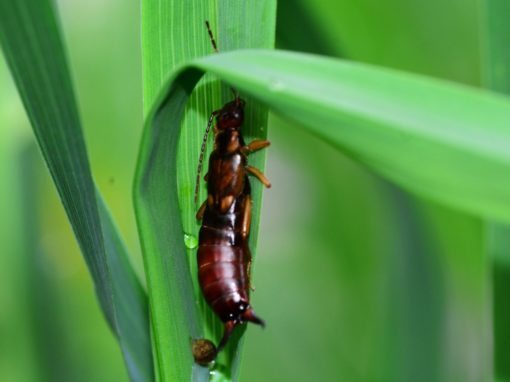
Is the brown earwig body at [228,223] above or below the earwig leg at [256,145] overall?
below

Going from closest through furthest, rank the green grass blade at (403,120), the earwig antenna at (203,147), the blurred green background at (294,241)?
the green grass blade at (403,120) → the earwig antenna at (203,147) → the blurred green background at (294,241)

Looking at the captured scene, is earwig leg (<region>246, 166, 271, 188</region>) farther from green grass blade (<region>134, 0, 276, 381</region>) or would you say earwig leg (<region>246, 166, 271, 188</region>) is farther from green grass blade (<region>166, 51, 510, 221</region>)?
green grass blade (<region>166, 51, 510, 221</region>)

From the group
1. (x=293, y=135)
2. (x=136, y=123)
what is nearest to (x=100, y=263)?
(x=136, y=123)

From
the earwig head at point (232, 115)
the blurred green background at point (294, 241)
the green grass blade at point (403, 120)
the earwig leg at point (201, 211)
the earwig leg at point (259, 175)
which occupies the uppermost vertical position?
the green grass blade at point (403, 120)

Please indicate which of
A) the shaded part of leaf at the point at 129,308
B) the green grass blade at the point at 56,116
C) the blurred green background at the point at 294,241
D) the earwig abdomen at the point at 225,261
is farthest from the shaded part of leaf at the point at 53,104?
the blurred green background at the point at 294,241

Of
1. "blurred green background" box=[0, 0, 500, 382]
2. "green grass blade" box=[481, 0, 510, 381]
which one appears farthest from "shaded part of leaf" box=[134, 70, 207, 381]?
"blurred green background" box=[0, 0, 500, 382]

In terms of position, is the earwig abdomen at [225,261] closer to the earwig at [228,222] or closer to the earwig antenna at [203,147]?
the earwig at [228,222]
